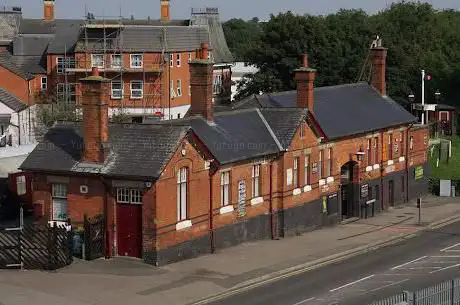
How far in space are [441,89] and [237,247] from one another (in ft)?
168

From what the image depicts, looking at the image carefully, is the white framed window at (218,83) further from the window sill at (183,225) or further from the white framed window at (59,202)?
the window sill at (183,225)

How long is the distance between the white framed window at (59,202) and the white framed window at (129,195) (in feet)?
8.56

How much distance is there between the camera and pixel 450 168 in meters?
64.8

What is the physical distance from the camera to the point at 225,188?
127ft

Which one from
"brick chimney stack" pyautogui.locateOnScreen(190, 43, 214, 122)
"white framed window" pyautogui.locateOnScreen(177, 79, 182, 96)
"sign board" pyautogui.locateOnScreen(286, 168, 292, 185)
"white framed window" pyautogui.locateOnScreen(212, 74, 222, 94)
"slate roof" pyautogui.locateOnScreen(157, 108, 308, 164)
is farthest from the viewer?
"white framed window" pyautogui.locateOnScreen(212, 74, 222, 94)

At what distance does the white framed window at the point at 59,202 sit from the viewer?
3641 centimetres

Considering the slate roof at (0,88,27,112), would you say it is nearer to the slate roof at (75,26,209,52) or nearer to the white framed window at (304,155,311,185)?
the slate roof at (75,26,209,52)

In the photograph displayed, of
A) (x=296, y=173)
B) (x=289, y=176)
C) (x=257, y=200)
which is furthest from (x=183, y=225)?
(x=296, y=173)

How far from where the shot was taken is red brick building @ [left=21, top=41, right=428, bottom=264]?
3491 cm

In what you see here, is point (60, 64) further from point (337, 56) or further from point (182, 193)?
point (182, 193)

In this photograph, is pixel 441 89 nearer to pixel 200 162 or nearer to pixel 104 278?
pixel 200 162

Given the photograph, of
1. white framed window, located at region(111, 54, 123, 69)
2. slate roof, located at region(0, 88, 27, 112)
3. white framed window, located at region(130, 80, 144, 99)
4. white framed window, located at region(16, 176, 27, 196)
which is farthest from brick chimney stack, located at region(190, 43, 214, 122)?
white framed window, located at region(130, 80, 144, 99)

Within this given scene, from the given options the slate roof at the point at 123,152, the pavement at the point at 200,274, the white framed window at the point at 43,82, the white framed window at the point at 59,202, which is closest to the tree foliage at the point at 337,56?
the white framed window at the point at 43,82

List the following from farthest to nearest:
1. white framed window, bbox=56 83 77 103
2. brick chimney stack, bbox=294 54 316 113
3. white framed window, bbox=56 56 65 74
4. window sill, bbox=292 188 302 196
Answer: white framed window, bbox=56 56 65 74, white framed window, bbox=56 83 77 103, brick chimney stack, bbox=294 54 316 113, window sill, bbox=292 188 302 196
